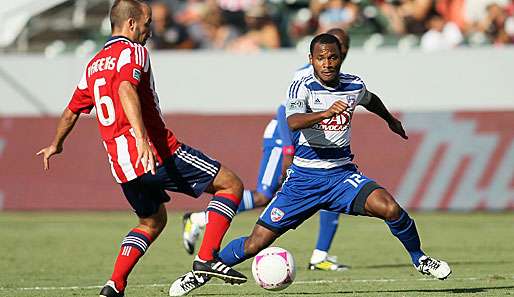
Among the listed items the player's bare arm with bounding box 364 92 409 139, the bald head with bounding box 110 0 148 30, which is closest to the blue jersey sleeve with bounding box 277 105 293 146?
the player's bare arm with bounding box 364 92 409 139

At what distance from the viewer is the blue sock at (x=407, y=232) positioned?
8719 millimetres

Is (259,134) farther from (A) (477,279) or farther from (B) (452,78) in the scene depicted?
(A) (477,279)

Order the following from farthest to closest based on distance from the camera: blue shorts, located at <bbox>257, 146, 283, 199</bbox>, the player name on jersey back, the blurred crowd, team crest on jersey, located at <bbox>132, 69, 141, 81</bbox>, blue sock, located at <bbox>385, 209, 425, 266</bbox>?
the blurred crowd, blue shorts, located at <bbox>257, 146, 283, 199</bbox>, blue sock, located at <bbox>385, 209, 425, 266</bbox>, the player name on jersey back, team crest on jersey, located at <bbox>132, 69, 141, 81</bbox>

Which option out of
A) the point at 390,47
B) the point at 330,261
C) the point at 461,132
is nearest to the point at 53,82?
the point at 390,47

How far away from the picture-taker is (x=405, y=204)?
59.8ft

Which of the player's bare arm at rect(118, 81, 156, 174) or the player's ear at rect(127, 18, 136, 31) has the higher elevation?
the player's ear at rect(127, 18, 136, 31)

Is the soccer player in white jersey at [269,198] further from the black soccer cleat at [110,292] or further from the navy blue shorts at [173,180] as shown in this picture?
the black soccer cleat at [110,292]

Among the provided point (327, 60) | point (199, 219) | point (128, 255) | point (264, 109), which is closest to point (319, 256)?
point (199, 219)

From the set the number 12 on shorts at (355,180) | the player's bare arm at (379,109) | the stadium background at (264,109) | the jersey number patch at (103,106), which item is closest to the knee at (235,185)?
the number 12 on shorts at (355,180)

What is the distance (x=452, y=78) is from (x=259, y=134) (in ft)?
12.6

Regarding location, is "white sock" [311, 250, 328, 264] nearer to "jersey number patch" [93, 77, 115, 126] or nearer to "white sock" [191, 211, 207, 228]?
"white sock" [191, 211, 207, 228]

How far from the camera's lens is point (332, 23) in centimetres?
2120

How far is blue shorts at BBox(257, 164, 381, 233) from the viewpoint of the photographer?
8.84m

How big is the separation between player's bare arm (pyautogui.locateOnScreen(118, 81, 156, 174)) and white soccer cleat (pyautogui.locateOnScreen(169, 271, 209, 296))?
3.53 feet
